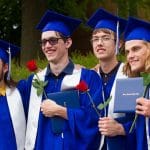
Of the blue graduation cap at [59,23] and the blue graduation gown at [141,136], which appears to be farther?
the blue graduation cap at [59,23]

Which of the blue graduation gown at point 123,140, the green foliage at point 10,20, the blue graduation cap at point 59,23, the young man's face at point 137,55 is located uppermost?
the green foliage at point 10,20

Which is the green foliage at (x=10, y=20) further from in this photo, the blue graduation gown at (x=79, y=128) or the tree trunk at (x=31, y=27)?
the blue graduation gown at (x=79, y=128)

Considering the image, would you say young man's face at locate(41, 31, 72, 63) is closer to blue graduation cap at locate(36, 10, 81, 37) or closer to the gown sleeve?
blue graduation cap at locate(36, 10, 81, 37)

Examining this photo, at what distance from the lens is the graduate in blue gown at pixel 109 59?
543 cm

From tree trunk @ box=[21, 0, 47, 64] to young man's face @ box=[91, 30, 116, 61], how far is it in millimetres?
6191

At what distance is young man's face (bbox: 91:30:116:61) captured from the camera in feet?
19.5

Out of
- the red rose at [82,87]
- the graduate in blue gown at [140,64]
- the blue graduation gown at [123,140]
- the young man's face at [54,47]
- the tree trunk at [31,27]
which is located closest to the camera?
the graduate in blue gown at [140,64]

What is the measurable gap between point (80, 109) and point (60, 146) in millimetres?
408

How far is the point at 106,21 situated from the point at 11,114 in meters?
1.36

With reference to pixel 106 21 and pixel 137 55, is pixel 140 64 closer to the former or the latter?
pixel 137 55

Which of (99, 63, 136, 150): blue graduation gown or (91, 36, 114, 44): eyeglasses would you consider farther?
(91, 36, 114, 44): eyeglasses

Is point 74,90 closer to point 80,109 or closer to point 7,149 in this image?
point 80,109

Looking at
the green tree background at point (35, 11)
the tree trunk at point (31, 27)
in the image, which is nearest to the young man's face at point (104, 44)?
the green tree background at point (35, 11)

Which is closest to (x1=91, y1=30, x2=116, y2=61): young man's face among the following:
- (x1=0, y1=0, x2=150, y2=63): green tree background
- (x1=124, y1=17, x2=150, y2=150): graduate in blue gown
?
(x1=124, y1=17, x2=150, y2=150): graduate in blue gown
